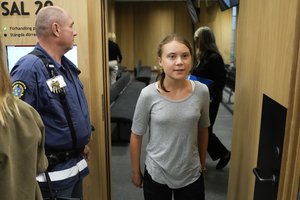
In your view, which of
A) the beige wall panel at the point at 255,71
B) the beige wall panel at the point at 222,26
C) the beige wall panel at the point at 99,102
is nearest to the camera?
the beige wall panel at the point at 255,71

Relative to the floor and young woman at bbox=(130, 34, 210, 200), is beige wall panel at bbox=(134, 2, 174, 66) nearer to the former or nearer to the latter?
the floor

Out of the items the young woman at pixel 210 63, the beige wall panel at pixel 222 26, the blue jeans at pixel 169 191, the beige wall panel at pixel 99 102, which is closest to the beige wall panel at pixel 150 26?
the beige wall panel at pixel 222 26

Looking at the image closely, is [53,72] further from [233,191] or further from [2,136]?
[233,191]

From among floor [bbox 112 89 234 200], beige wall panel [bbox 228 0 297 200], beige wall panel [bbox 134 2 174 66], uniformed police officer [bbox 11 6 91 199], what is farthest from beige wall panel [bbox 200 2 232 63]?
uniformed police officer [bbox 11 6 91 199]

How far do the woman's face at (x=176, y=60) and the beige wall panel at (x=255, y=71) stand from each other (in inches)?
14.2

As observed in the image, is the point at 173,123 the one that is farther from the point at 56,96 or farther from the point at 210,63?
the point at 210,63

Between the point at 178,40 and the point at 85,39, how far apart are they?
2.08 ft

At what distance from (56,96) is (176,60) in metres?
0.63

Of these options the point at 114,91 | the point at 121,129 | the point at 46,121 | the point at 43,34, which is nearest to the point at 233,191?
the point at 46,121

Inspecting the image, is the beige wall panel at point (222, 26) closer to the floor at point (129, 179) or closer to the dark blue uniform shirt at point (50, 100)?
the floor at point (129, 179)

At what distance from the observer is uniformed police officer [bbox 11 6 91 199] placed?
1.47m

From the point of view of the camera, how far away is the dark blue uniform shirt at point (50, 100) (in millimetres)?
1447

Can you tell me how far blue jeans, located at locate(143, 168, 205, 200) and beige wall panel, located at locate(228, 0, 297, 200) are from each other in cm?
28

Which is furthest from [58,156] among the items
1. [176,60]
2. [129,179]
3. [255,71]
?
[129,179]
